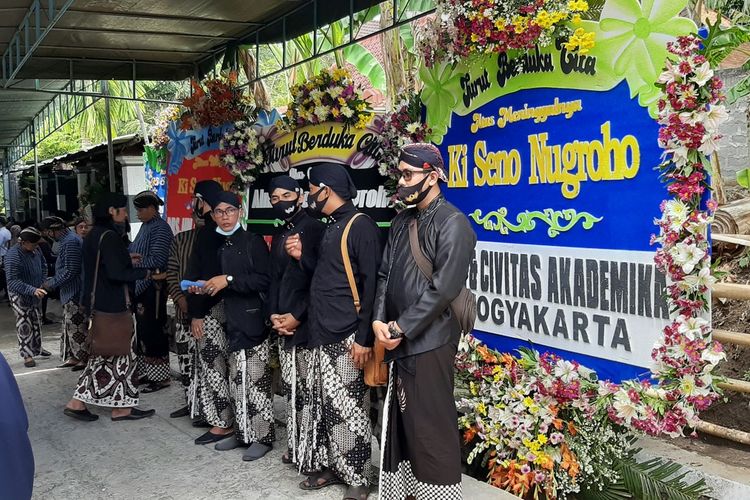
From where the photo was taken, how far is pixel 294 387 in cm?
453

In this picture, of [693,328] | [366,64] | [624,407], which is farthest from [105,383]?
[366,64]

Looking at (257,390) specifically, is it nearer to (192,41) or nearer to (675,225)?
(675,225)

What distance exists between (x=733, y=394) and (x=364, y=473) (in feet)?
10.5

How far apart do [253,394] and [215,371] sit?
1.70 ft

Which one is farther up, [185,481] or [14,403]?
[14,403]

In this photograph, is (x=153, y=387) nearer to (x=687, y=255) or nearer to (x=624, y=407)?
(x=624, y=407)

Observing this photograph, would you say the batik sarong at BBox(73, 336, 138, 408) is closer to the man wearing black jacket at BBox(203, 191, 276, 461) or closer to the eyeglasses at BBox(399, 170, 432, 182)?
the man wearing black jacket at BBox(203, 191, 276, 461)

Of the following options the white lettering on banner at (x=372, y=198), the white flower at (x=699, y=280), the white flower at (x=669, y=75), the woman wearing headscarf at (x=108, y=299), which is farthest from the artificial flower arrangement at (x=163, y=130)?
the white flower at (x=699, y=280)

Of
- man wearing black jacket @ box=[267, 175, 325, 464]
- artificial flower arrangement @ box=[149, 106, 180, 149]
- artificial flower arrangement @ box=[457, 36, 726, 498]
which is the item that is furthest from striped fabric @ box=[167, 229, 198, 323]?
artificial flower arrangement @ box=[149, 106, 180, 149]

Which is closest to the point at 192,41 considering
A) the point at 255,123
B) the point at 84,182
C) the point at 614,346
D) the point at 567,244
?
the point at 255,123

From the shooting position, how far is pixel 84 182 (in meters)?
16.8

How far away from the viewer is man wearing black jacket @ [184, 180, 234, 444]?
5074mm

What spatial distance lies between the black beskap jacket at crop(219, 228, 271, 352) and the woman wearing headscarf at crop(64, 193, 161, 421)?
1192mm

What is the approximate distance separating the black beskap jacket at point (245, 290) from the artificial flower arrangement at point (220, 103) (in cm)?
219
